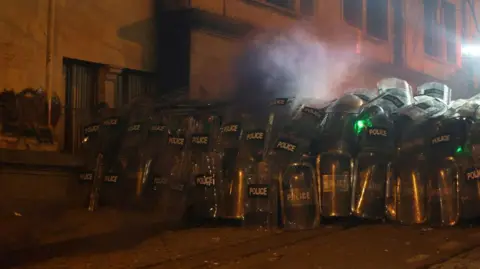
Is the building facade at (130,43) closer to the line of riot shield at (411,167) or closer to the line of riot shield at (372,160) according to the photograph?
the line of riot shield at (372,160)

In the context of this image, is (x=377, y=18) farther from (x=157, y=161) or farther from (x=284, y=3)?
(x=157, y=161)

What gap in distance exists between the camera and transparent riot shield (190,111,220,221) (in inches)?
288

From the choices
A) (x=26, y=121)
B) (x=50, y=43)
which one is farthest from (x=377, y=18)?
(x=26, y=121)

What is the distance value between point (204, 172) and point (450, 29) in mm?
14982

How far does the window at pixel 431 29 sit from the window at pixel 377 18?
2312mm

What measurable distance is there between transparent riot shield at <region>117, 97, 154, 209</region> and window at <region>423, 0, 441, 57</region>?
12502mm

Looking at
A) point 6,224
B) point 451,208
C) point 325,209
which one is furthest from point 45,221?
point 451,208

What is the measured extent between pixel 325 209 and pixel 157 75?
16.4 ft

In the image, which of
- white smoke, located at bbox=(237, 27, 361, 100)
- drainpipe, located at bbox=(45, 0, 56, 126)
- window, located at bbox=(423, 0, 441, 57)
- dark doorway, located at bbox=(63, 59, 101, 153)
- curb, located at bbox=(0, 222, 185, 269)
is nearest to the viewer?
curb, located at bbox=(0, 222, 185, 269)

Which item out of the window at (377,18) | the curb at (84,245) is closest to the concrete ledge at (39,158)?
the curb at (84,245)

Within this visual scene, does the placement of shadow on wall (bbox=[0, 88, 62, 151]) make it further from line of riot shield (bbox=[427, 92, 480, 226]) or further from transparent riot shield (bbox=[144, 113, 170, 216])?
line of riot shield (bbox=[427, 92, 480, 226])

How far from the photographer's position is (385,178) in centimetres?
695

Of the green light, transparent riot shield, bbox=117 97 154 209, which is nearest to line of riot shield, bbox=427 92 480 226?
the green light

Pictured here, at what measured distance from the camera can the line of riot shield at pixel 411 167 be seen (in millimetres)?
6734
